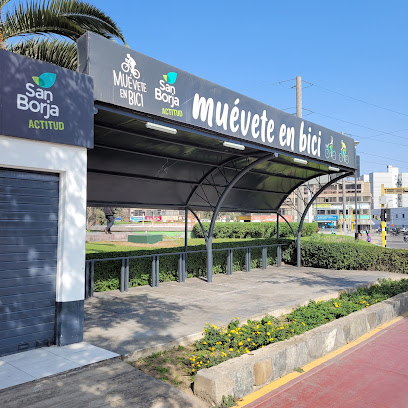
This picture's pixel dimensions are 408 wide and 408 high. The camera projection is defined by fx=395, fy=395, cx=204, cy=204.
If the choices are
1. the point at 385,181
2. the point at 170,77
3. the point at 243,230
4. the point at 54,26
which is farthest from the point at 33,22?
the point at 385,181

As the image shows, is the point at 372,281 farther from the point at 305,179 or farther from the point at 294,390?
the point at 294,390

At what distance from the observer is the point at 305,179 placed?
54.0 feet

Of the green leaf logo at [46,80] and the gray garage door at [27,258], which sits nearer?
the gray garage door at [27,258]

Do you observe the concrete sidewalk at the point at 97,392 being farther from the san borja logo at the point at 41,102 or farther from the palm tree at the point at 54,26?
the palm tree at the point at 54,26

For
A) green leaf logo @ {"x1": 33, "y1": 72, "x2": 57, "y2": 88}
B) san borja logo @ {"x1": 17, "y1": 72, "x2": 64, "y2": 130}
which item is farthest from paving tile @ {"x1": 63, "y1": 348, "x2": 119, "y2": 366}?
green leaf logo @ {"x1": 33, "y1": 72, "x2": 57, "y2": 88}

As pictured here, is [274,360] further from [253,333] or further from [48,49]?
[48,49]

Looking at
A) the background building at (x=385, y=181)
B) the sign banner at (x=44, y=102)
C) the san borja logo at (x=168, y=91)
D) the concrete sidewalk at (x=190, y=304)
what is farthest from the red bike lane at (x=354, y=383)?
the background building at (x=385, y=181)

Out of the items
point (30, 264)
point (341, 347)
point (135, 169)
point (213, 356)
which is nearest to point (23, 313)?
point (30, 264)

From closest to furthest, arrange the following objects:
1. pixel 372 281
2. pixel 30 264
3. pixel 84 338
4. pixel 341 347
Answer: pixel 30 264 → pixel 84 338 → pixel 341 347 → pixel 372 281

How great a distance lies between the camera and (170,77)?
7.68 meters

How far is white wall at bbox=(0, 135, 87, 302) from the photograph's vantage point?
5.85 meters

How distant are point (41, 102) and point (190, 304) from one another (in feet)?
18.0

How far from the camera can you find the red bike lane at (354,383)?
4629 millimetres

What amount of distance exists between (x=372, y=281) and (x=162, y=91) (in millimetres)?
9314
